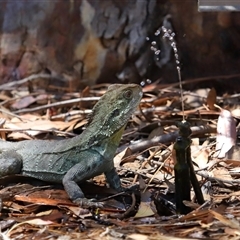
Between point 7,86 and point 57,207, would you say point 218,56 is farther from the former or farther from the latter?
point 57,207

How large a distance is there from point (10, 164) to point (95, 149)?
0.60 m

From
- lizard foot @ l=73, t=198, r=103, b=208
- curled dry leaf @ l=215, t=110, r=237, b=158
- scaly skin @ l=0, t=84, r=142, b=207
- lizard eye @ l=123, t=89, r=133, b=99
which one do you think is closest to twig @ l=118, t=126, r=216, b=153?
curled dry leaf @ l=215, t=110, r=237, b=158

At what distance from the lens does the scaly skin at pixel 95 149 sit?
3.50m

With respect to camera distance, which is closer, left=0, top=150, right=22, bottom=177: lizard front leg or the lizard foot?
the lizard foot

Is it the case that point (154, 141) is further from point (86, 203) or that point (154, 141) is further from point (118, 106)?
point (86, 203)

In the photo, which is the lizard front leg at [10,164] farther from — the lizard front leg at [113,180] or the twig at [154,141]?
the twig at [154,141]

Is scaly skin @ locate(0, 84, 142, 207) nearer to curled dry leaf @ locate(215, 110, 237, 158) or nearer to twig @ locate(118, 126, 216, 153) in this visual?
twig @ locate(118, 126, 216, 153)

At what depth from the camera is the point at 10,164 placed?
3.75m

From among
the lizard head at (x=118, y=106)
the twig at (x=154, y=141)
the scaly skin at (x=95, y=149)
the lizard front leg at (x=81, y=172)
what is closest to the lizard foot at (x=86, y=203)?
the lizard front leg at (x=81, y=172)

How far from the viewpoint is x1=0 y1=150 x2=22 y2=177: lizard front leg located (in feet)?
12.3

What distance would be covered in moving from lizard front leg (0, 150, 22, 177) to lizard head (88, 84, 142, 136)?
640 mm

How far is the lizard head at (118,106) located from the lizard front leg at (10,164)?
25.2 inches

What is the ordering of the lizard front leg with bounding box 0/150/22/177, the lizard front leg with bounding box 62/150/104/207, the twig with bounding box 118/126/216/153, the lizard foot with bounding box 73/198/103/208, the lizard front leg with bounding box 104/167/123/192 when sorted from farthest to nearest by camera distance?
the twig with bounding box 118/126/216/153 → the lizard front leg with bounding box 0/150/22/177 → the lizard front leg with bounding box 104/167/123/192 → the lizard front leg with bounding box 62/150/104/207 → the lizard foot with bounding box 73/198/103/208

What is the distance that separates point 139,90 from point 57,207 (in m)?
0.88
